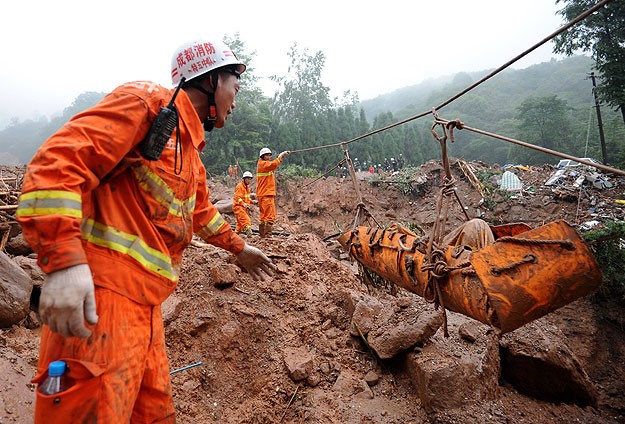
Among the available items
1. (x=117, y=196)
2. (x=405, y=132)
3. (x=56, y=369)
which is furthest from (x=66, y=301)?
(x=405, y=132)

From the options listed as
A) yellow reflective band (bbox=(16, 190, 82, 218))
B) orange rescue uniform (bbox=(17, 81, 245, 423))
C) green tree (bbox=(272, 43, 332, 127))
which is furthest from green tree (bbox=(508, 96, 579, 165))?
yellow reflective band (bbox=(16, 190, 82, 218))

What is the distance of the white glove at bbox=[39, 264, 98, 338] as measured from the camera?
0.95 meters

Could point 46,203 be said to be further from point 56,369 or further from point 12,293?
point 12,293

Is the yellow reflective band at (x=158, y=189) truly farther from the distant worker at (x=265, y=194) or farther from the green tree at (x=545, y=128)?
the green tree at (x=545, y=128)

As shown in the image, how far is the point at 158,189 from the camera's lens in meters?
1.34

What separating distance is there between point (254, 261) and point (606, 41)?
17.1 metres

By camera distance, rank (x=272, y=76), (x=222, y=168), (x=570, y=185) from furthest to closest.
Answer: (x=272, y=76)
(x=222, y=168)
(x=570, y=185)

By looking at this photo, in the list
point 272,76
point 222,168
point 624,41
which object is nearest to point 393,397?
point 624,41

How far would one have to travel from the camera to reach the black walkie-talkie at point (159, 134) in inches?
48.5

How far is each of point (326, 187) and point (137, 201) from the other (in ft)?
42.4

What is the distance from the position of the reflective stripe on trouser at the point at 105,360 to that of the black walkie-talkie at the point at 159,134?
51cm

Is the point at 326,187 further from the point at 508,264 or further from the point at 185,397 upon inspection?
the point at 508,264

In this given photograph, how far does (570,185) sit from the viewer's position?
37.1 ft

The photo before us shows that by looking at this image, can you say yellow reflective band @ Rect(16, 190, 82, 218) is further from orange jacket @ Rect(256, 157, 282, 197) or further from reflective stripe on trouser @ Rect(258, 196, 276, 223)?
reflective stripe on trouser @ Rect(258, 196, 276, 223)
